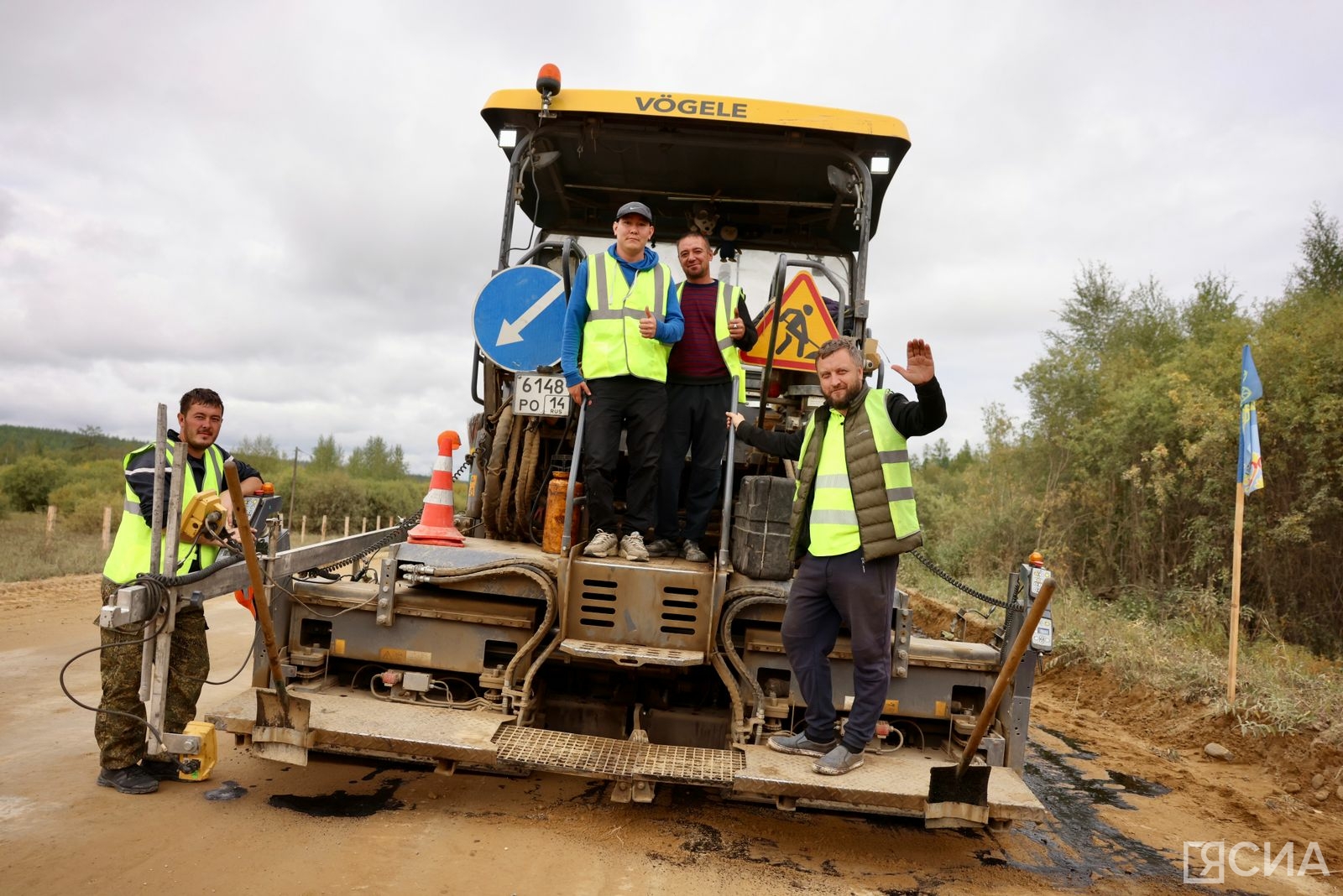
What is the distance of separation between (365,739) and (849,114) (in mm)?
4247

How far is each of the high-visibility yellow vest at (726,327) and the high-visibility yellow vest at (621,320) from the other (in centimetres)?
19

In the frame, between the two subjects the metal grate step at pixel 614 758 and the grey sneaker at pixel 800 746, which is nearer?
the metal grate step at pixel 614 758

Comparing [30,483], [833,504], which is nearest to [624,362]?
[833,504]

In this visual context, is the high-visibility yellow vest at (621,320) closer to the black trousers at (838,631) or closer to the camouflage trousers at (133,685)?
the black trousers at (838,631)

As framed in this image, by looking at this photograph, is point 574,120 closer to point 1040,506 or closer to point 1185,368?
point 1185,368

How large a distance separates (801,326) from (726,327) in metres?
0.55

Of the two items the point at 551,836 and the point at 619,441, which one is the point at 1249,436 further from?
the point at 551,836

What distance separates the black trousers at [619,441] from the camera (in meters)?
4.51

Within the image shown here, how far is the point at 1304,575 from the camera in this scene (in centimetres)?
1048

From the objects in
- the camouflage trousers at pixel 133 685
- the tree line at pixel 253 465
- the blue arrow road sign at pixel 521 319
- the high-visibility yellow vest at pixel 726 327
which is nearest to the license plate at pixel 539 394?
the blue arrow road sign at pixel 521 319

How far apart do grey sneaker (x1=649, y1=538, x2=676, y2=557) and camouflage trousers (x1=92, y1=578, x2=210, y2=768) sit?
2251 millimetres

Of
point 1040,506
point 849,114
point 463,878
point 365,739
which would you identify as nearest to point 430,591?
point 365,739

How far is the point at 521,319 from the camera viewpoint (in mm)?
4879

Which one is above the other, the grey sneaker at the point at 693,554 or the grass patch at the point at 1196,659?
the grey sneaker at the point at 693,554
